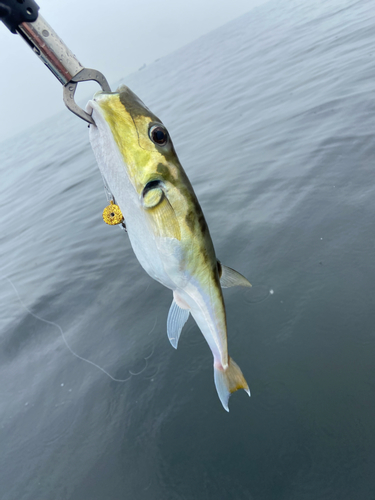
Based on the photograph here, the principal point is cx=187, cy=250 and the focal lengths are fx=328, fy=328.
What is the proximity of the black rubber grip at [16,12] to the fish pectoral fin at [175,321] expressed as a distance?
163cm

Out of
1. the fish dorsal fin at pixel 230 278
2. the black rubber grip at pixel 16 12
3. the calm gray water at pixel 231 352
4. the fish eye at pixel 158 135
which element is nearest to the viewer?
the black rubber grip at pixel 16 12

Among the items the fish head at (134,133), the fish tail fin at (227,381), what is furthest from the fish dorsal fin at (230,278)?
the fish head at (134,133)

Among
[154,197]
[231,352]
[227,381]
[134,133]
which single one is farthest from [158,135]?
→ [231,352]

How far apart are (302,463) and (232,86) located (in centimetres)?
1722

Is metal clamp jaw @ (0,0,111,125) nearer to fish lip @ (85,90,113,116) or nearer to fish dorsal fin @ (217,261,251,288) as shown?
fish lip @ (85,90,113,116)

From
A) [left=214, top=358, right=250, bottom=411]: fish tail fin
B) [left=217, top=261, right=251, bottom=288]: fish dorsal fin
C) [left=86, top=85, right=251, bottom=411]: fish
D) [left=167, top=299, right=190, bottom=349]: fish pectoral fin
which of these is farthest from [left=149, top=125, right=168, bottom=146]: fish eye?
[left=214, top=358, right=250, bottom=411]: fish tail fin

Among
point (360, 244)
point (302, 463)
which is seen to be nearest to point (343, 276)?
point (360, 244)

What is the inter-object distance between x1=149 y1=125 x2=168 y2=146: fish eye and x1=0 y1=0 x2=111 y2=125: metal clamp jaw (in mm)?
312

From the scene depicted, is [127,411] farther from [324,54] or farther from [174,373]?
[324,54]

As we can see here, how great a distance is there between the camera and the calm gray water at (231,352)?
8.81ft

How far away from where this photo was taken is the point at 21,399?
156 inches

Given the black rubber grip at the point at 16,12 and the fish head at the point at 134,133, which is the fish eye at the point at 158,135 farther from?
the black rubber grip at the point at 16,12

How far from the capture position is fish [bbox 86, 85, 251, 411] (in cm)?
153

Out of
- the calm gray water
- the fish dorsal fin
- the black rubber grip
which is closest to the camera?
the black rubber grip
